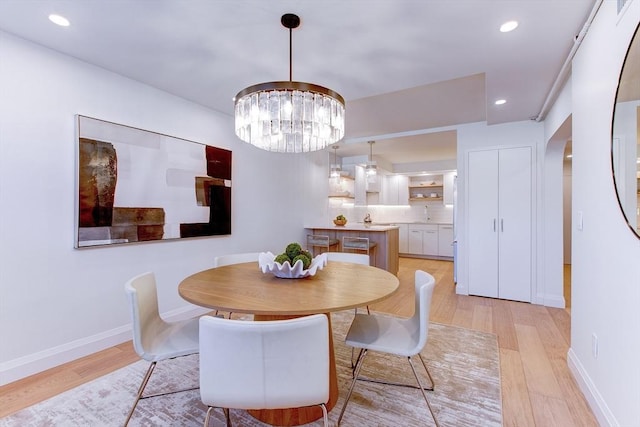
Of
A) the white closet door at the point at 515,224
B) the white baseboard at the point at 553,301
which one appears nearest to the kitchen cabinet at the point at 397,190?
the white closet door at the point at 515,224

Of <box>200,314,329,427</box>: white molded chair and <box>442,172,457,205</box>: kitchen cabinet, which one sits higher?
<box>442,172,457,205</box>: kitchen cabinet

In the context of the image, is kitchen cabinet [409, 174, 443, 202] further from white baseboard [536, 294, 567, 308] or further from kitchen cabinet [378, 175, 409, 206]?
white baseboard [536, 294, 567, 308]

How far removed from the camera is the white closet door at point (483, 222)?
153 inches

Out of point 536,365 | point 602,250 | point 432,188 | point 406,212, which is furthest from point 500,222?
point 406,212

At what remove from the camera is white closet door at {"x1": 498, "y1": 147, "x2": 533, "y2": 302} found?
371 cm

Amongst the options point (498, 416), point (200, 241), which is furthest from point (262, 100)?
point (498, 416)

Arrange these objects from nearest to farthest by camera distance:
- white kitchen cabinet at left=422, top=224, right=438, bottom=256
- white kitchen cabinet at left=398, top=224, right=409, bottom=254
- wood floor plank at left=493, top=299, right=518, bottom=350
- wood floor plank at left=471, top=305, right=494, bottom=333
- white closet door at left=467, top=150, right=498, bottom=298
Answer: wood floor plank at left=493, top=299, right=518, bottom=350
wood floor plank at left=471, top=305, right=494, bottom=333
white closet door at left=467, top=150, right=498, bottom=298
white kitchen cabinet at left=422, top=224, right=438, bottom=256
white kitchen cabinet at left=398, top=224, right=409, bottom=254

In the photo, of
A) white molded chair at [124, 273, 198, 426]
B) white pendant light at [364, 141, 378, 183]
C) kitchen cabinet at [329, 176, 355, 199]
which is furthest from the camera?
kitchen cabinet at [329, 176, 355, 199]

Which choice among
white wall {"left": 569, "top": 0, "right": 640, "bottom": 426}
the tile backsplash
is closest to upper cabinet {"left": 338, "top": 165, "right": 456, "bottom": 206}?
the tile backsplash

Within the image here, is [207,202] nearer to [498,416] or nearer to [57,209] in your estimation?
[57,209]

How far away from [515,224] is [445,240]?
10.6ft

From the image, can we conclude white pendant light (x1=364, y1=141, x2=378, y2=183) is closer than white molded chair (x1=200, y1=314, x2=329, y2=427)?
No

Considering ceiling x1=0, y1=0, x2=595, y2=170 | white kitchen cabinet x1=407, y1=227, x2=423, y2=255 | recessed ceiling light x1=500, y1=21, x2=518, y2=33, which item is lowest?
white kitchen cabinet x1=407, y1=227, x2=423, y2=255

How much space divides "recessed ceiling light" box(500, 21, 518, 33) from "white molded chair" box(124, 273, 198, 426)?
2.67m
